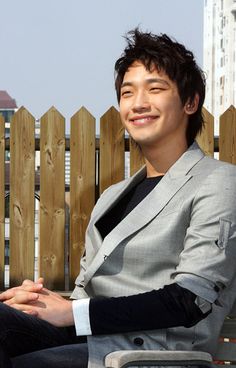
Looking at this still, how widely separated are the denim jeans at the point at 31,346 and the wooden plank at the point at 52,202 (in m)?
4.05

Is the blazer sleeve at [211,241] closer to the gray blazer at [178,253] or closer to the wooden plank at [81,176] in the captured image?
the gray blazer at [178,253]

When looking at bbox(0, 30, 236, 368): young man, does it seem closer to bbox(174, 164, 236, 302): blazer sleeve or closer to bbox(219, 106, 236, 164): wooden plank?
bbox(174, 164, 236, 302): blazer sleeve

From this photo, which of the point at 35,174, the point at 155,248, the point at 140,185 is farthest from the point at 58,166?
the point at 155,248

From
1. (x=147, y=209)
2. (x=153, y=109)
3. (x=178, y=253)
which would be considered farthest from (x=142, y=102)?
(x=178, y=253)

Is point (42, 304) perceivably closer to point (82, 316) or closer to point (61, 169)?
point (82, 316)

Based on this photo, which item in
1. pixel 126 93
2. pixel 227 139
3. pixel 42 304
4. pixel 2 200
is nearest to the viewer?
pixel 42 304

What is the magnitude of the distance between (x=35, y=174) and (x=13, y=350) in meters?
4.24

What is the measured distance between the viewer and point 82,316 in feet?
9.23

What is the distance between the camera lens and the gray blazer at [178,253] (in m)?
2.79

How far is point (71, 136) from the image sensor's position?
23.2 ft

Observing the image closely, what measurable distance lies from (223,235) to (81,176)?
431 centimetres

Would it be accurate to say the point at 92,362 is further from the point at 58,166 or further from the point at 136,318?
the point at 58,166

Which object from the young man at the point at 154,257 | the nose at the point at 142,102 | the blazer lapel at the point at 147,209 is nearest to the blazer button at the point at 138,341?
the young man at the point at 154,257

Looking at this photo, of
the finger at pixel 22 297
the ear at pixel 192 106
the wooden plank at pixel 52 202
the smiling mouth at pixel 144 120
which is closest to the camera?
the finger at pixel 22 297
